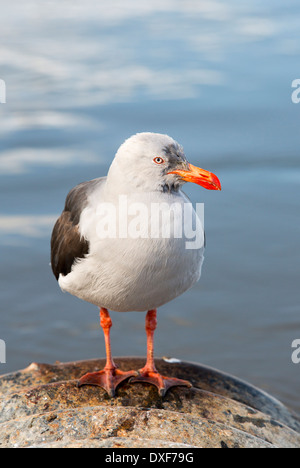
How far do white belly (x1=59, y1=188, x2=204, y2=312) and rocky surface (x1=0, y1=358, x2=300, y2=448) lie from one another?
28.1 inches

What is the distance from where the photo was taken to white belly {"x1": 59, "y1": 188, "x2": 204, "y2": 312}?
4871 mm

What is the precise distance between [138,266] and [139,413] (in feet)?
3.11

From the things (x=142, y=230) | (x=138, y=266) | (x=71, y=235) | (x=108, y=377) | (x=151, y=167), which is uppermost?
(x=151, y=167)

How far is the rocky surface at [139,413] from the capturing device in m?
4.55

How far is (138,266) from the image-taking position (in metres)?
4.91

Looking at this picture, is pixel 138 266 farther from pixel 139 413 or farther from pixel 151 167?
pixel 139 413

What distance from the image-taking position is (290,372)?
7.67 meters

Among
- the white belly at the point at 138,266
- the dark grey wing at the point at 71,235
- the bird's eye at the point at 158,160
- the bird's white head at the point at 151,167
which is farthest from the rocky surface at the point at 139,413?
the bird's eye at the point at 158,160

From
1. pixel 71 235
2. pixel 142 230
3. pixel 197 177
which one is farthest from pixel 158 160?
pixel 71 235

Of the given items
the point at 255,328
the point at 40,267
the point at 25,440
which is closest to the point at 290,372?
the point at 255,328

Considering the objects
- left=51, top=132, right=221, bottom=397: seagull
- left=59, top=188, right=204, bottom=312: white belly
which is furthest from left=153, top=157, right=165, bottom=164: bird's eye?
left=59, top=188, right=204, bottom=312: white belly

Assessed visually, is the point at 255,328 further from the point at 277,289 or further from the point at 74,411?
the point at 74,411

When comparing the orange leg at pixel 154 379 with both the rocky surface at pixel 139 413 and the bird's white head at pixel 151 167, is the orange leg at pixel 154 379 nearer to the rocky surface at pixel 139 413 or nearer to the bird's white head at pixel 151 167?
the rocky surface at pixel 139 413

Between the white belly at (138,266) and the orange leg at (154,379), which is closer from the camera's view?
the white belly at (138,266)
